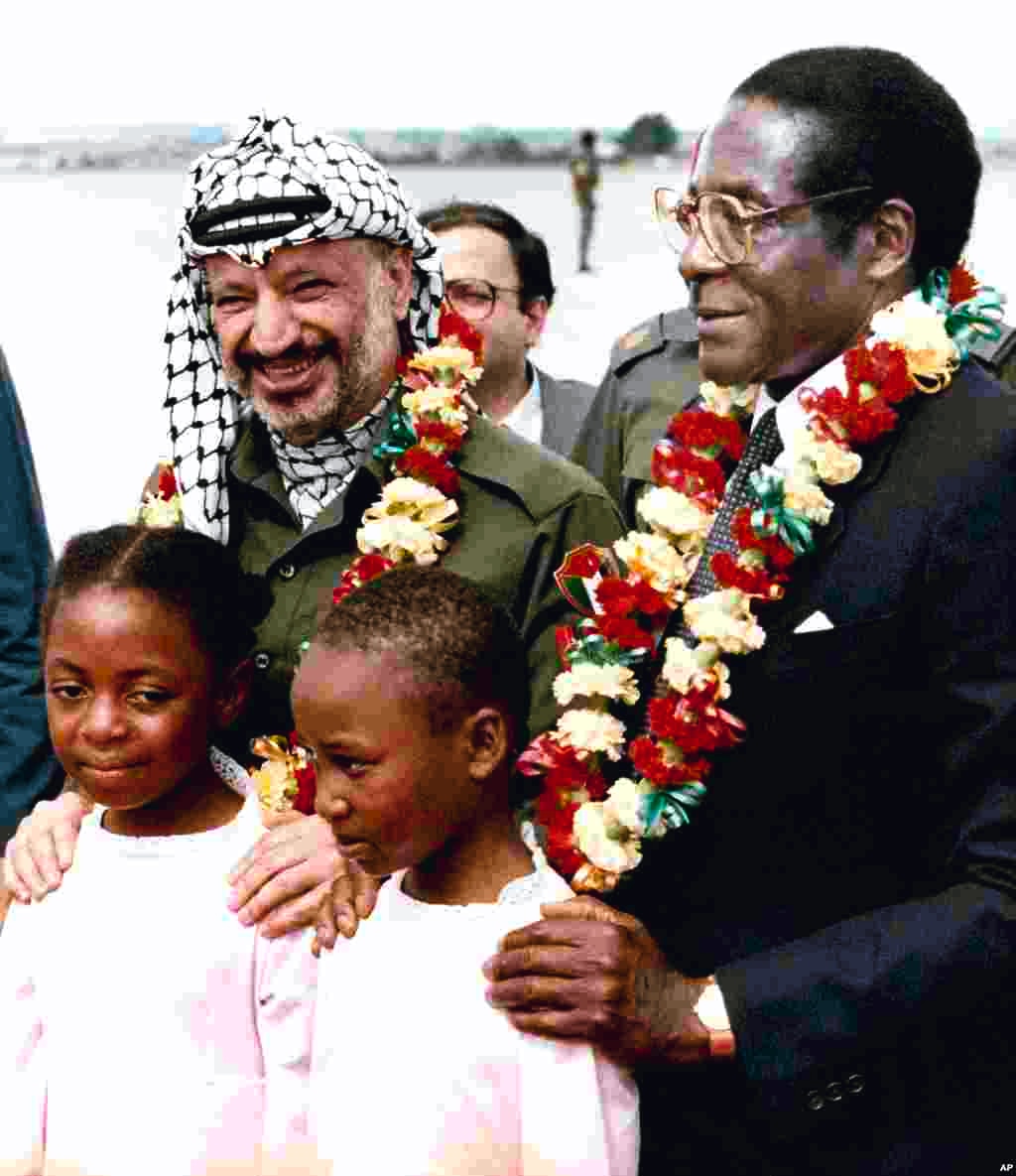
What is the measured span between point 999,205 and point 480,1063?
1239 inches

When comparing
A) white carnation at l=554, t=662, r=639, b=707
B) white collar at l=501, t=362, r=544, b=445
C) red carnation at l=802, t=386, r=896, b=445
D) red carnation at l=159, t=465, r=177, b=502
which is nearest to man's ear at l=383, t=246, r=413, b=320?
red carnation at l=159, t=465, r=177, b=502

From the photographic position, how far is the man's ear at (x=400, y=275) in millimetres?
3061

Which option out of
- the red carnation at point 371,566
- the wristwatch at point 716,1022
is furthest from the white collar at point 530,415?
the wristwatch at point 716,1022

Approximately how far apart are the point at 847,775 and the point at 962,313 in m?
0.61

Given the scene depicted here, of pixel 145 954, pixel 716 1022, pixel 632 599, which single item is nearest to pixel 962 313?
pixel 632 599

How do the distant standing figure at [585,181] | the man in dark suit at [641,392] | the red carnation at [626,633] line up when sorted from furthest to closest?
the distant standing figure at [585,181] → the man in dark suit at [641,392] → the red carnation at [626,633]

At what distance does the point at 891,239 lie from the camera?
234cm

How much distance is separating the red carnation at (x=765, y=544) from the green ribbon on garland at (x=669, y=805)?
30 cm

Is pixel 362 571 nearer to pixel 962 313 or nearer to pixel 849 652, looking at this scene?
pixel 849 652

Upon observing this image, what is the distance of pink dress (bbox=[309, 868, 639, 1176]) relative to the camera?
2.28 metres

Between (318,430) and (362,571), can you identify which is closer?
(362,571)

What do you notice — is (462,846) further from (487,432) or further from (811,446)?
(487,432)

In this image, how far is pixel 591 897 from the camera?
2365 millimetres

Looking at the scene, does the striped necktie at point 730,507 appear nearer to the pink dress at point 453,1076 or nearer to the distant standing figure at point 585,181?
the pink dress at point 453,1076
